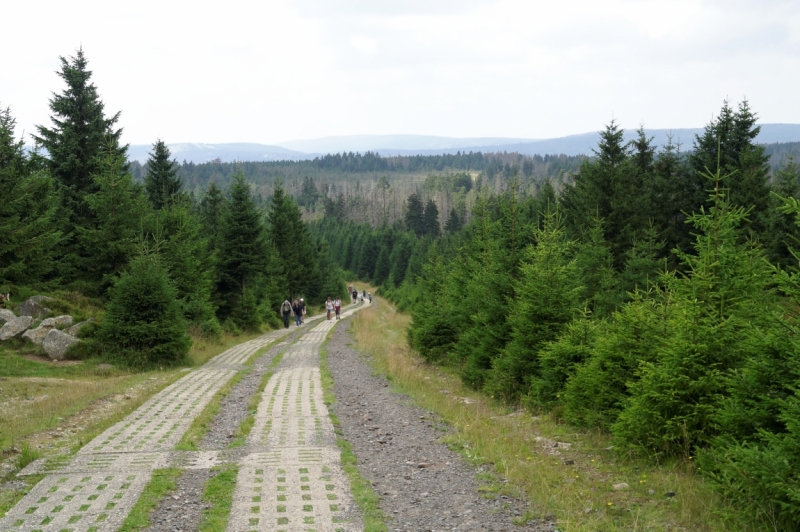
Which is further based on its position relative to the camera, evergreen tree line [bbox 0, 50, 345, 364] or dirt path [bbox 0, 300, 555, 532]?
evergreen tree line [bbox 0, 50, 345, 364]

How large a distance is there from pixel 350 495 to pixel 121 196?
21291 millimetres

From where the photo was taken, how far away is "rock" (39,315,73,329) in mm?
21938

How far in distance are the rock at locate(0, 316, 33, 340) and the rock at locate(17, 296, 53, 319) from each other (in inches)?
41.9

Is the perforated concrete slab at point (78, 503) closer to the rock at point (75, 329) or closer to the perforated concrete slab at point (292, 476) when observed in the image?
the perforated concrete slab at point (292, 476)

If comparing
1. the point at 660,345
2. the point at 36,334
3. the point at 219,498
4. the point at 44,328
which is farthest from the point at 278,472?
the point at 44,328

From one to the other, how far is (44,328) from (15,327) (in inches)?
35.3

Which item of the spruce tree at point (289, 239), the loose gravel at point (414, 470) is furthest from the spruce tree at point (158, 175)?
the loose gravel at point (414, 470)

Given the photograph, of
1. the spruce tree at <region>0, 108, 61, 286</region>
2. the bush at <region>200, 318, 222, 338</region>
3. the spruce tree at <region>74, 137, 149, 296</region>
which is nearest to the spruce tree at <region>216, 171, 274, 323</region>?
the bush at <region>200, 318, 222, 338</region>

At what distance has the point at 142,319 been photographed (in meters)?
21.1

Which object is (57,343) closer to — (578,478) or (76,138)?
(76,138)

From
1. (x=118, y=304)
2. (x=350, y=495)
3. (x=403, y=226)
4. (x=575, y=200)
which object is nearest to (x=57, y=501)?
(x=350, y=495)

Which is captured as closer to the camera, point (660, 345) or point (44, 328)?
point (660, 345)

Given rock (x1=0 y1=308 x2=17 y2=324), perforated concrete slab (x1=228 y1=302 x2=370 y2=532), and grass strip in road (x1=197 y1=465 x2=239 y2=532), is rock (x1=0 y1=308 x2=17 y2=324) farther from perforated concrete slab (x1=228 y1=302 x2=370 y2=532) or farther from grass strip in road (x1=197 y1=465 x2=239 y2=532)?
grass strip in road (x1=197 y1=465 x2=239 y2=532)

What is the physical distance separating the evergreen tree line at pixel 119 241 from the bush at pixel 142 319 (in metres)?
0.03
